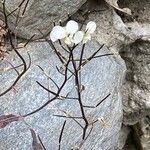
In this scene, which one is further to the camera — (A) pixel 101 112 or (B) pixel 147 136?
(B) pixel 147 136

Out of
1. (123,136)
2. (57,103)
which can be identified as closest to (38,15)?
(57,103)

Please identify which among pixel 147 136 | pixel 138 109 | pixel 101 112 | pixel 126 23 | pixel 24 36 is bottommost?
pixel 147 136

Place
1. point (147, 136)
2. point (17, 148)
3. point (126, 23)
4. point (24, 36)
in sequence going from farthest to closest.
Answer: point (147, 136), point (126, 23), point (24, 36), point (17, 148)

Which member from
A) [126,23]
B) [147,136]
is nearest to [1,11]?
[126,23]

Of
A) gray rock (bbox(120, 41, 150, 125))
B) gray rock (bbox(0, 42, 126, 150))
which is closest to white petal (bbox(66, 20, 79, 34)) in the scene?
gray rock (bbox(0, 42, 126, 150))

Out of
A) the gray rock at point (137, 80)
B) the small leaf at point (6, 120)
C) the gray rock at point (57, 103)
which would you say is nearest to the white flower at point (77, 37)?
the small leaf at point (6, 120)

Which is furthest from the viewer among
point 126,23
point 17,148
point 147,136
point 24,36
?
point 147,136

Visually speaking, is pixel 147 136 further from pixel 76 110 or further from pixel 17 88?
pixel 17 88
